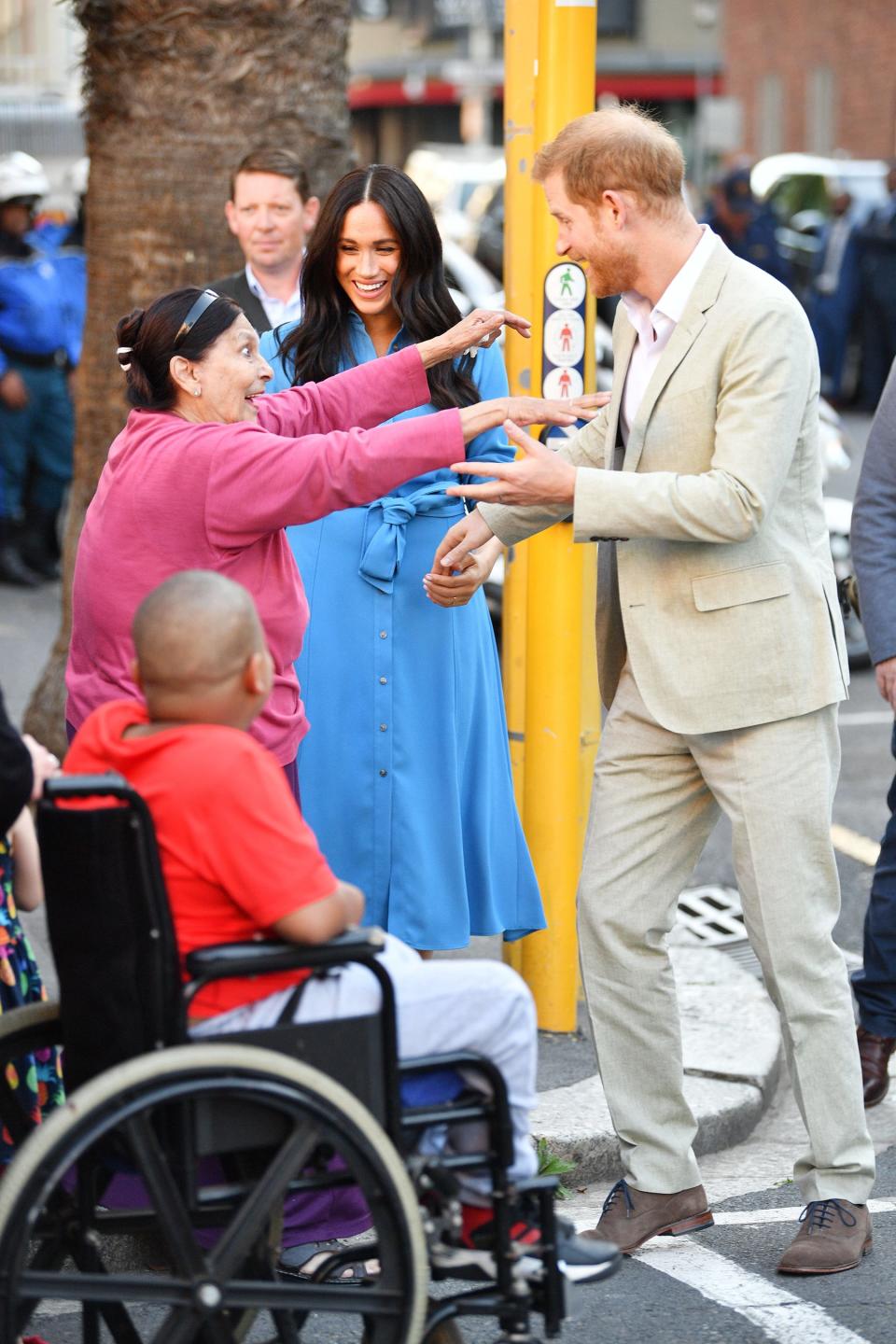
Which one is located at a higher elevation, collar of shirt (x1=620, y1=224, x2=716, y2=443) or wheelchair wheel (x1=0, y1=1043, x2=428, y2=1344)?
collar of shirt (x1=620, y1=224, x2=716, y2=443)

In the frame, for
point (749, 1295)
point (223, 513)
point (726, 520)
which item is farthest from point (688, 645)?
point (749, 1295)

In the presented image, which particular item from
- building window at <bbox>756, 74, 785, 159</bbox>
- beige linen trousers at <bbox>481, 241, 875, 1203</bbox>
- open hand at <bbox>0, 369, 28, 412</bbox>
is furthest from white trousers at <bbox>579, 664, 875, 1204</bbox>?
building window at <bbox>756, 74, 785, 159</bbox>

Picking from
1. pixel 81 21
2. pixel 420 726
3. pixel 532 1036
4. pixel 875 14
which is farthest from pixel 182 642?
pixel 875 14

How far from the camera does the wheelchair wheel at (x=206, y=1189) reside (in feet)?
9.23

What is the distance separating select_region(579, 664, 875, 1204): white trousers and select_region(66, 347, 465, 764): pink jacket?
0.69m

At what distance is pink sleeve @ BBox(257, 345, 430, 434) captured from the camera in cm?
416

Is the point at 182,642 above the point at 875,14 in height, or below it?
below

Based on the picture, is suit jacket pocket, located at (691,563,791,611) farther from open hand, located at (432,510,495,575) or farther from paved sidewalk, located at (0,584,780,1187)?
paved sidewalk, located at (0,584,780,1187)

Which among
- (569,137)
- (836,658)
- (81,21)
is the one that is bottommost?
(836,658)

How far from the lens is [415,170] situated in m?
22.6

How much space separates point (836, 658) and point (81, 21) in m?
4.13

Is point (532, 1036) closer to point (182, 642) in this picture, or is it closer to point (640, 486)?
point (182, 642)

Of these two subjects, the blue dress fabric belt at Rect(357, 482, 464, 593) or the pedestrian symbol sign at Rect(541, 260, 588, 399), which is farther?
the pedestrian symbol sign at Rect(541, 260, 588, 399)

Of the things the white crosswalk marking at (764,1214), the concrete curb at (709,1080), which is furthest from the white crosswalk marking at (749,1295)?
the concrete curb at (709,1080)
